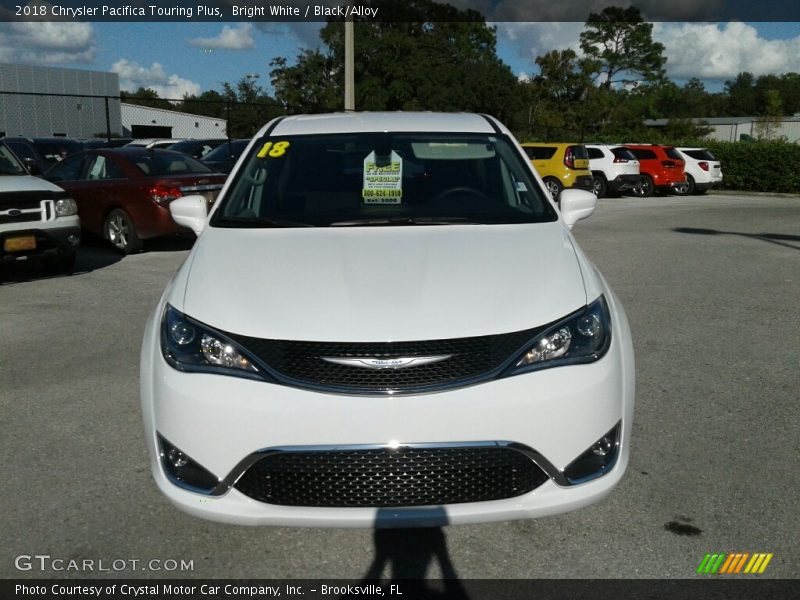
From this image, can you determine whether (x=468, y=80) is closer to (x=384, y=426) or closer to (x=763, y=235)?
(x=763, y=235)

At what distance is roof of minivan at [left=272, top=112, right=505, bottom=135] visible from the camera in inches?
184

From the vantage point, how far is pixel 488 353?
2869 mm

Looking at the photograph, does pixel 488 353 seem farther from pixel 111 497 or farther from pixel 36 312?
pixel 36 312

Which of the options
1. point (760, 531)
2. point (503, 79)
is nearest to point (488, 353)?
point (760, 531)

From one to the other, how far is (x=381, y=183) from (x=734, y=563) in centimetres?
243

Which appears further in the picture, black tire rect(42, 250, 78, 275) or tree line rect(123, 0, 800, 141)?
tree line rect(123, 0, 800, 141)

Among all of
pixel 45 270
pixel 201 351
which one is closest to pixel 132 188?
pixel 45 270

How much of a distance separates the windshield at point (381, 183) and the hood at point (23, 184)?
533cm

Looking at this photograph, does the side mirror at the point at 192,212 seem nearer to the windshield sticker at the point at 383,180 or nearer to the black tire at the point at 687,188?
the windshield sticker at the point at 383,180

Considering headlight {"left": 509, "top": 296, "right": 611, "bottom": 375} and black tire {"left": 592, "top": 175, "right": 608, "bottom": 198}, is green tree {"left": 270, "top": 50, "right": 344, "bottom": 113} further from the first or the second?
headlight {"left": 509, "top": 296, "right": 611, "bottom": 375}

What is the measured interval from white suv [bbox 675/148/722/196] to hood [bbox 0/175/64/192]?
70.4 feet

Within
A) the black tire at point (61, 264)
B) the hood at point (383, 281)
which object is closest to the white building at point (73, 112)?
the black tire at point (61, 264)

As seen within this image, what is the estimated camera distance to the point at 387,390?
2785 millimetres

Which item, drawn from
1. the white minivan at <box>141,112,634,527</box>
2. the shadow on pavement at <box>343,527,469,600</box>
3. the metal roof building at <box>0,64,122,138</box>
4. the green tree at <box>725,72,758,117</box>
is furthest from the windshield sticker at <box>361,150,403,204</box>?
the green tree at <box>725,72,758,117</box>
